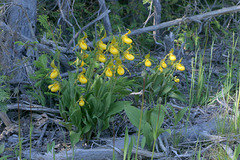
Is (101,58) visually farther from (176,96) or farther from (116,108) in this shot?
(176,96)

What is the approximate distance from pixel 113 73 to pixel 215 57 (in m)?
2.87

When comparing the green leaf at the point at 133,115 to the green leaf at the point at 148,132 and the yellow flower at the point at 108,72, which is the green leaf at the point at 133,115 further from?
the yellow flower at the point at 108,72

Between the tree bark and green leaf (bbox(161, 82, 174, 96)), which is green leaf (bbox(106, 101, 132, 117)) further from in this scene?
the tree bark

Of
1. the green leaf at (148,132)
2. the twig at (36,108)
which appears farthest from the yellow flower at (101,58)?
the twig at (36,108)

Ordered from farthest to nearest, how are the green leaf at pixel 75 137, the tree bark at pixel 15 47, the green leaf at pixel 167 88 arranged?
the green leaf at pixel 167 88 < the tree bark at pixel 15 47 < the green leaf at pixel 75 137

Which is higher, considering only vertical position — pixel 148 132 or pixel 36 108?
pixel 36 108

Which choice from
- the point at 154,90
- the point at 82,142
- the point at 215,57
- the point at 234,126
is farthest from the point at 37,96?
the point at 215,57

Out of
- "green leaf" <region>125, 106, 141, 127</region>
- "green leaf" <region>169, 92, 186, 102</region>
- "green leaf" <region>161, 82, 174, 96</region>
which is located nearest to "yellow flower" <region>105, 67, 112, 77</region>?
"green leaf" <region>125, 106, 141, 127</region>

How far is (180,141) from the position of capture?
7.86ft

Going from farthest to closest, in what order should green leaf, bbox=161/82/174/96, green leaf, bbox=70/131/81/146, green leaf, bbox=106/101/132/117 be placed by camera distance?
1. green leaf, bbox=161/82/174/96
2. green leaf, bbox=106/101/132/117
3. green leaf, bbox=70/131/81/146

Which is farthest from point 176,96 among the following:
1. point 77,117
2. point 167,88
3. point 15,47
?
point 15,47

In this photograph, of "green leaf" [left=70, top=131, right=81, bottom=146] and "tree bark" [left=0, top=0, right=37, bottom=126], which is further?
"tree bark" [left=0, top=0, right=37, bottom=126]

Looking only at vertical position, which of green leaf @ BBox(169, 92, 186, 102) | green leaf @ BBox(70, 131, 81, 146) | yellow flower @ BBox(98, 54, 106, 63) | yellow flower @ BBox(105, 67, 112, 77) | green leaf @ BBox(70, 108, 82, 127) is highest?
yellow flower @ BBox(98, 54, 106, 63)

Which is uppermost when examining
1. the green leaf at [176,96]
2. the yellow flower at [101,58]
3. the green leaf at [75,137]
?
the yellow flower at [101,58]
